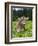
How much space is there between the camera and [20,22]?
146 centimetres

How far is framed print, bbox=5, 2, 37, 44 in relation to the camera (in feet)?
4.64

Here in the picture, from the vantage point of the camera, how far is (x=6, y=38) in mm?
1408

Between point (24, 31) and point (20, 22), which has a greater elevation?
point (20, 22)

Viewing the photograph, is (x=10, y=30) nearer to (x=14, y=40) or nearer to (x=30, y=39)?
(x=14, y=40)

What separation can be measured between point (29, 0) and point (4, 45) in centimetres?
66

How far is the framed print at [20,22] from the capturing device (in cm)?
141

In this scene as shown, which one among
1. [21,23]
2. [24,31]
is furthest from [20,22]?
[24,31]

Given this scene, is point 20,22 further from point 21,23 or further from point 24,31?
point 24,31

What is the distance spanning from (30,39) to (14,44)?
22 centimetres
